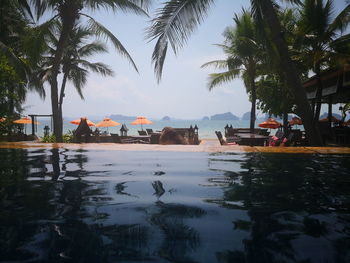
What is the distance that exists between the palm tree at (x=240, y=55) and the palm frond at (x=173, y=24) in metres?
9.00

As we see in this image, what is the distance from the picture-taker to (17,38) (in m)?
19.3

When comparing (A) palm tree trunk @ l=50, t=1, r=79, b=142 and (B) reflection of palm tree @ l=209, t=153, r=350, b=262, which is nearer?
(B) reflection of palm tree @ l=209, t=153, r=350, b=262

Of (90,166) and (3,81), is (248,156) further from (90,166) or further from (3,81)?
(3,81)

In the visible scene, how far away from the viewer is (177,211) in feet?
11.1

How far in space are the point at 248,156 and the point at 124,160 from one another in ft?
8.84

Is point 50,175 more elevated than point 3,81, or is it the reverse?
point 3,81

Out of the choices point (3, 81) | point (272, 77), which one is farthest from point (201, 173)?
point (272, 77)

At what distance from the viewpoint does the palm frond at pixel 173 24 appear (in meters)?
8.25

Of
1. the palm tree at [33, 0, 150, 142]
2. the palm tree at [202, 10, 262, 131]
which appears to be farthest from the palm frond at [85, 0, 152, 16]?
the palm tree at [202, 10, 262, 131]

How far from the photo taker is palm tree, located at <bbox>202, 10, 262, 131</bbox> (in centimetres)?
1748

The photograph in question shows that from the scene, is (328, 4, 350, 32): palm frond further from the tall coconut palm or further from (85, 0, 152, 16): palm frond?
the tall coconut palm

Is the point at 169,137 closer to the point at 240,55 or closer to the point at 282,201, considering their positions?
the point at 240,55

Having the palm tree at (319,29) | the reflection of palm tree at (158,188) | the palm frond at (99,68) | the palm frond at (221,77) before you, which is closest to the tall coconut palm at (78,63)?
the palm frond at (99,68)

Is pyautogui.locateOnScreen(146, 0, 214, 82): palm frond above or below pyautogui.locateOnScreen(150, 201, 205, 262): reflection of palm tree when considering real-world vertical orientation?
above
